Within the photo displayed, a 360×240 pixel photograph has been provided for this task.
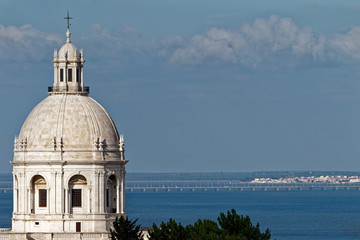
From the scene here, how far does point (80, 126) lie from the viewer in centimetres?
8975

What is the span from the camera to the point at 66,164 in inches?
3533

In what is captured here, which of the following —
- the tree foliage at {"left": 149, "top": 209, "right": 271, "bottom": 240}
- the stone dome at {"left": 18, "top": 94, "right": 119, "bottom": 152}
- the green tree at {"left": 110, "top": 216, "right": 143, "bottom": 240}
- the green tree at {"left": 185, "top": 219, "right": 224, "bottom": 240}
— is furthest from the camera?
the stone dome at {"left": 18, "top": 94, "right": 119, "bottom": 152}

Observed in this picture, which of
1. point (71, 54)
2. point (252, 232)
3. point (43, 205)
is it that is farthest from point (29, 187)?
point (252, 232)

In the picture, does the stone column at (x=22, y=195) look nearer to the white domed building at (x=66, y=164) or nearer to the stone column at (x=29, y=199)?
the white domed building at (x=66, y=164)

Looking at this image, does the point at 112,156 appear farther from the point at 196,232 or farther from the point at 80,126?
the point at 196,232

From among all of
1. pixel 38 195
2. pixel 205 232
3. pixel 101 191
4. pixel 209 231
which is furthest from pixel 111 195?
pixel 205 232

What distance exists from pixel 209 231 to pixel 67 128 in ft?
40.7

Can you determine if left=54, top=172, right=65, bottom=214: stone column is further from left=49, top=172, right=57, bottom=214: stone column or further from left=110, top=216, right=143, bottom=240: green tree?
left=110, top=216, right=143, bottom=240: green tree

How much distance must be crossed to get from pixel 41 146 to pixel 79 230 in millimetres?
5903

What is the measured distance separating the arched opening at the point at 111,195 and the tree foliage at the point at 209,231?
22.2 ft

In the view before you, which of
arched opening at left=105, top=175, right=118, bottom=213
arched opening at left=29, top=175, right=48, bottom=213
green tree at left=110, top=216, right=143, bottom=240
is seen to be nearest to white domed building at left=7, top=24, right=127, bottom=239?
Answer: arched opening at left=29, top=175, right=48, bottom=213

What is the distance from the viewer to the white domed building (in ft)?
294

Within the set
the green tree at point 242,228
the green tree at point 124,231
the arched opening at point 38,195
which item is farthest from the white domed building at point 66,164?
the green tree at point 242,228

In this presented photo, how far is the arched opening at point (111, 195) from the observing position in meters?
91.7
